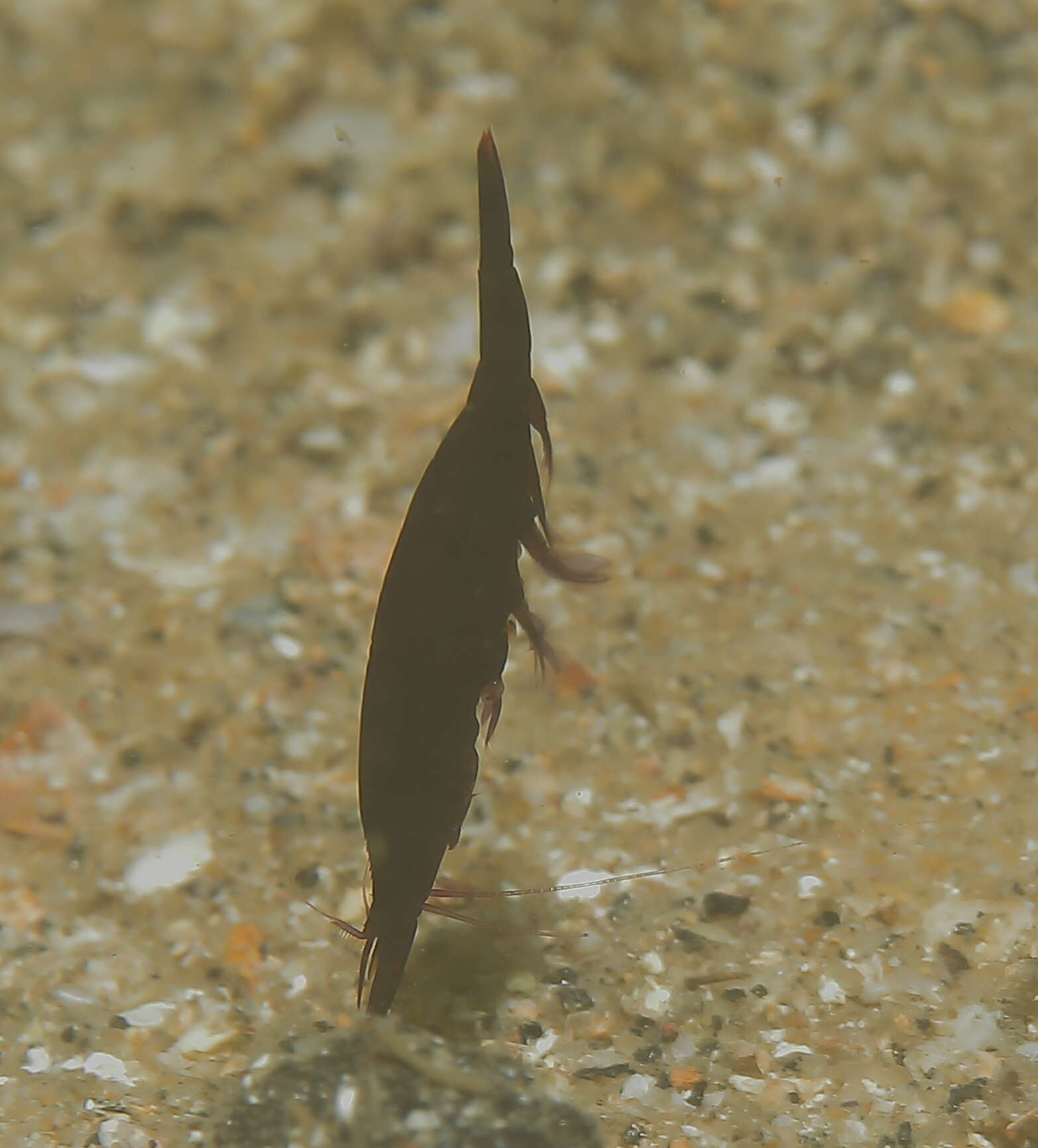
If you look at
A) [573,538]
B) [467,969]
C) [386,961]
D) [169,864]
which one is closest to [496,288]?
[386,961]

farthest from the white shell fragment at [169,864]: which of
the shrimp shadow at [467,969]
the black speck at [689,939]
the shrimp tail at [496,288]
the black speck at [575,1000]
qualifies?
the shrimp tail at [496,288]

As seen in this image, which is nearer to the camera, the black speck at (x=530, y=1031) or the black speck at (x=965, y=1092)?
the black speck at (x=965, y=1092)

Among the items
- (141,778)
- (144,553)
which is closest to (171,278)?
(144,553)

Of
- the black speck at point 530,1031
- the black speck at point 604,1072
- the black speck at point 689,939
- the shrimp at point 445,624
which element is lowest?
the black speck at point 530,1031

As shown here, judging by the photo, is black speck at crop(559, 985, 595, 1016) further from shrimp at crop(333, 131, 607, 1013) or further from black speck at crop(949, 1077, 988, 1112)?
black speck at crop(949, 1077, 988, 1112)

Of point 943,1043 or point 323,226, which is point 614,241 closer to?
point 323,226

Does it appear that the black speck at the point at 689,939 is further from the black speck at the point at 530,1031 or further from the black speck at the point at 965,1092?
the black speck at the point at 965,1092

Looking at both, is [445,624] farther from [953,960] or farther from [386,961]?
[953,960]
